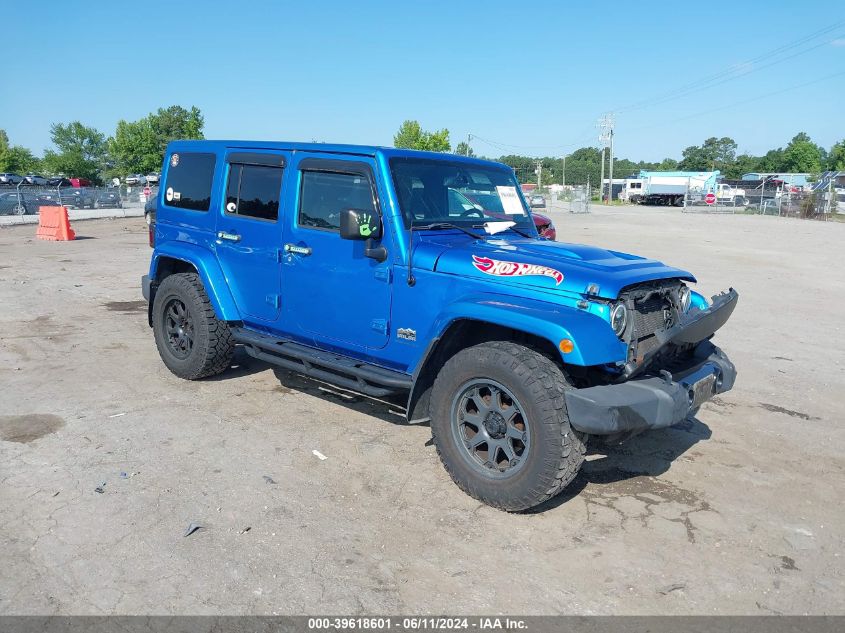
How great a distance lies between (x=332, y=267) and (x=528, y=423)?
185 centimetres

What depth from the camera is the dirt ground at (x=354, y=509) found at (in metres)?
3.08

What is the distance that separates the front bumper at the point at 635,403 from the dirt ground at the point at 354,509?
64cm

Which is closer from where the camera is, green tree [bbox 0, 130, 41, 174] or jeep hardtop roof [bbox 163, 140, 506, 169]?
jeep hardtop roof [bbox 163, 140, 506, 169]

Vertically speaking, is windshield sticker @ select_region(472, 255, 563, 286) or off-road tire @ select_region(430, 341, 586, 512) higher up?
windshield sticker @ select_region(472, 255, 563, 286)

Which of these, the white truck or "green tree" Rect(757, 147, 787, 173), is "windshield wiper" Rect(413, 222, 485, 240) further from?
"green tree" Rect(757, 147, 787, 173)

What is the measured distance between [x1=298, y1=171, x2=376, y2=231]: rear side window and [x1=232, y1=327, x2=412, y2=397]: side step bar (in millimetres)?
923

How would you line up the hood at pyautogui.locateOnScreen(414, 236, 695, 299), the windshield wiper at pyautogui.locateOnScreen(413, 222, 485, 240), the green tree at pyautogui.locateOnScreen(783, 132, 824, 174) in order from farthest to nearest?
the green tree at pyautogui.locateOnScreen(783, 132, 824, 174) < the windshield wiper at pyautogui.locateOnScreen(413, 222, 485, 240) < the hood at pyautogui.locateOnScreen(414, 236, 695, 299)

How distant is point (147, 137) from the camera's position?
3061 inches

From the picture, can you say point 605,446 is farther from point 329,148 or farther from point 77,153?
point 77,153

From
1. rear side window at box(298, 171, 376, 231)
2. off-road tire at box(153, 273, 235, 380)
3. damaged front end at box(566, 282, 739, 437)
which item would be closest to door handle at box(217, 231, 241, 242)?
off-road tire at box(153, 273, 235, 380)

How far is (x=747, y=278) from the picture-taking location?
1319 cm

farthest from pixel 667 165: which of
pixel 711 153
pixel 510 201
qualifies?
pixel 510 201

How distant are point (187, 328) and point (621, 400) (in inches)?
156

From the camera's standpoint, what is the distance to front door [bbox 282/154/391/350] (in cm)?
449
